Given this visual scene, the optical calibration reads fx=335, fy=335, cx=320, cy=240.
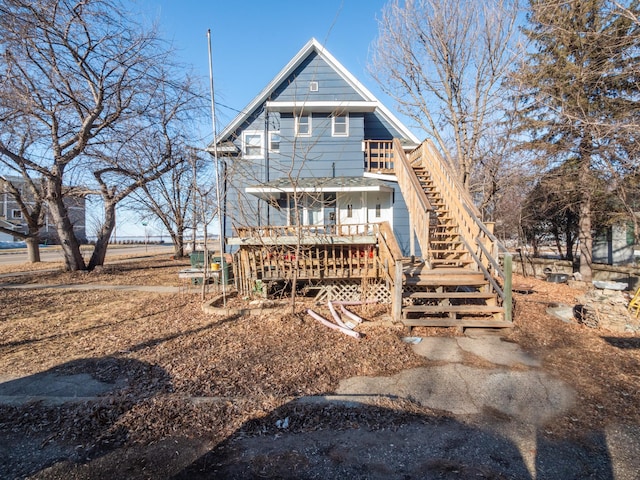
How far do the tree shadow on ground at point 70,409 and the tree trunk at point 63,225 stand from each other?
400 inches

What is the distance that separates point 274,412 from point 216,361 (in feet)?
5.33

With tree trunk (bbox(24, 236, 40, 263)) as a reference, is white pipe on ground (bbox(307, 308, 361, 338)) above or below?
below

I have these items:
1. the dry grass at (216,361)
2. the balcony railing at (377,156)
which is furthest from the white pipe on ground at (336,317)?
the balcony railing at (377,156)

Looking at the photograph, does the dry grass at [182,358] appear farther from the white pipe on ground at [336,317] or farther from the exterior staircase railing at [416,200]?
the exterior staircase railing at [416,200]

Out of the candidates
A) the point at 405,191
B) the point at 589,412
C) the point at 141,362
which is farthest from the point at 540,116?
the point at 141,362

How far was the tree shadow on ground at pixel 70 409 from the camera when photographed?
9.34ft

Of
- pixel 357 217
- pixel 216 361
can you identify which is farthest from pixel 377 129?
pixel 216 361

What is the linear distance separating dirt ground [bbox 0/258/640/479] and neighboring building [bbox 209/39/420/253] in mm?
6992

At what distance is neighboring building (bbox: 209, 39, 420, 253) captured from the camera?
40.8 feet

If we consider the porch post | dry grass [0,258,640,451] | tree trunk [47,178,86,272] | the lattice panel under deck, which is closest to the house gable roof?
tree trunk [47,178,86,272]

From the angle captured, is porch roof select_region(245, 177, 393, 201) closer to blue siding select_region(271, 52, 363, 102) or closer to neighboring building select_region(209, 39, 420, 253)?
neighboring building select_region(209, 39, 420, 253)

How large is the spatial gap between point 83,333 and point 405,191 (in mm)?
8563

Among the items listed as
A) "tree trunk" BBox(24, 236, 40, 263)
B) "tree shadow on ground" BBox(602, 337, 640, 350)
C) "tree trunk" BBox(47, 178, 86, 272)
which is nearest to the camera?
"tree shadow on ground" BBox(602, 337, 640, 350)

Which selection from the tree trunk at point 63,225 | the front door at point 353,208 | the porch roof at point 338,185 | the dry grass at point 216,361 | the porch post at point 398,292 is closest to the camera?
the dry grass at point 216,361
